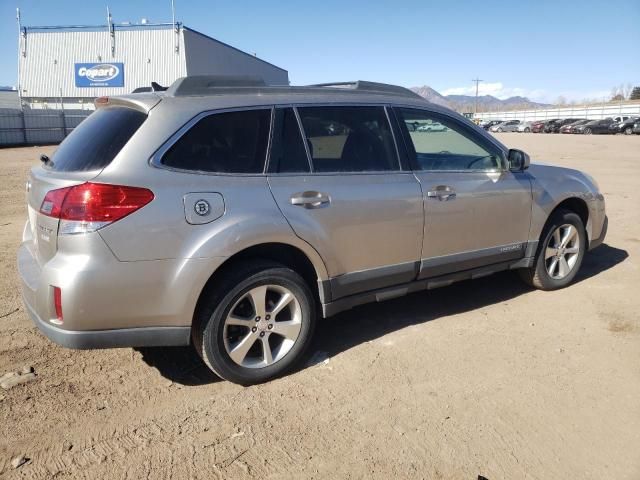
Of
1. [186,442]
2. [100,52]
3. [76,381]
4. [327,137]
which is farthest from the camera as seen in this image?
[100,52]

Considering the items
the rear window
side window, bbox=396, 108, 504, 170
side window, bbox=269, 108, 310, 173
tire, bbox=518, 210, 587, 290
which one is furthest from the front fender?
the rear window

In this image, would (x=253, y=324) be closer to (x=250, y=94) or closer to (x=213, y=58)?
(x=250, y=94)

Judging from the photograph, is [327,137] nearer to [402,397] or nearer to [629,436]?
[402,397]

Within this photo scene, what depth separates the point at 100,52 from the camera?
1673 inches

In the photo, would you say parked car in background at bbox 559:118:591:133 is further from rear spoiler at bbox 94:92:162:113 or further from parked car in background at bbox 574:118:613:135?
rear spoiler at bbox 94:92:162:113

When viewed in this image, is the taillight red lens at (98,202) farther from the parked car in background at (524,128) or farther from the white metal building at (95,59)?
the parked car in background at (524,128)

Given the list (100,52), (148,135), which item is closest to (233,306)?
(148,135)

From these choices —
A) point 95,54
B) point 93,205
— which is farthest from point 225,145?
point 95,54

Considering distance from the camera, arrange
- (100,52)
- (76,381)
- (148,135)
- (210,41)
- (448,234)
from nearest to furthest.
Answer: (148,135) → (76,381) → (448,234) → (100,52) → (210,41)

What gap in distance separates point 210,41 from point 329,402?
47515 millimetres

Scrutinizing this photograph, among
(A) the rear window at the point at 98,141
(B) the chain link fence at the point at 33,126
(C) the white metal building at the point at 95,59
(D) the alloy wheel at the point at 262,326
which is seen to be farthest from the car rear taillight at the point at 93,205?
(C) the white metal building at the point at 95,59

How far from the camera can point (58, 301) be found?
112 inches

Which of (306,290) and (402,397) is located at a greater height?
(306,290)

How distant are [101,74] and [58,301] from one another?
4461 cm
